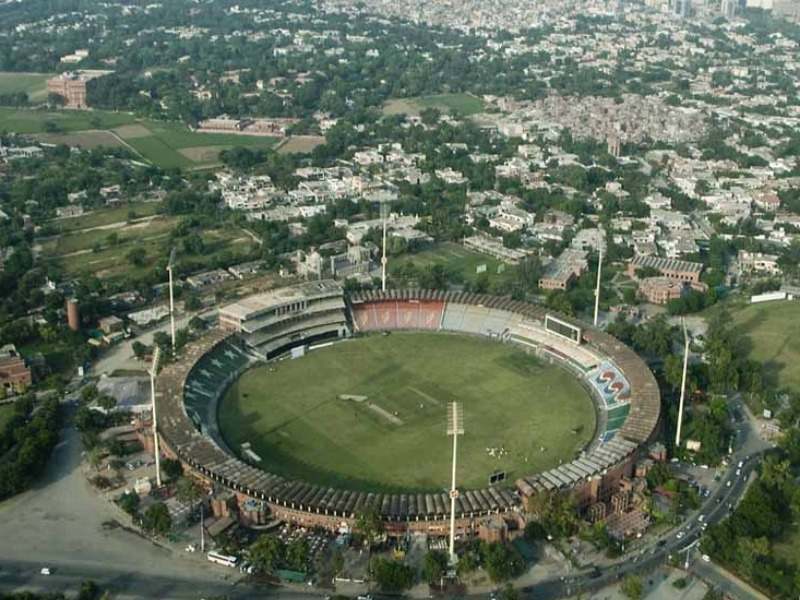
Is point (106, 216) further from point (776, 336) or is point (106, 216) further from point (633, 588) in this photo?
point (633, 588)

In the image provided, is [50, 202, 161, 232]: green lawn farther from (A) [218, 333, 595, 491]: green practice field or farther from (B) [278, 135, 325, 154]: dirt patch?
(A) [218, 333, 595, 491]: green practice field

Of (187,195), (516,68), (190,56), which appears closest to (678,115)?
(516,68)

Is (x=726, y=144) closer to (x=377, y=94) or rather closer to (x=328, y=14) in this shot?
(x=377, y=94)

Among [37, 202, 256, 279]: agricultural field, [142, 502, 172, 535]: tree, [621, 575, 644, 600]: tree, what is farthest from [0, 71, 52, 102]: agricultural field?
[621, 575, 644, 600]: tree

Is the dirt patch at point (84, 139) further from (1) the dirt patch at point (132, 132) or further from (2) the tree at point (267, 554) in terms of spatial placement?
(2) the tree at point (267, 554)

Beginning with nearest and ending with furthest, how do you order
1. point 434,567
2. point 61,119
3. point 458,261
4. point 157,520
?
point 434,567, point 157,520, point 458,261, point 61,119

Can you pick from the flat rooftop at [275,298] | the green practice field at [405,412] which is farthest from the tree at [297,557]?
the flat rooftop at [275,298]

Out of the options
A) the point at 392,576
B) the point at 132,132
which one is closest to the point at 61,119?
the point at 132,132
